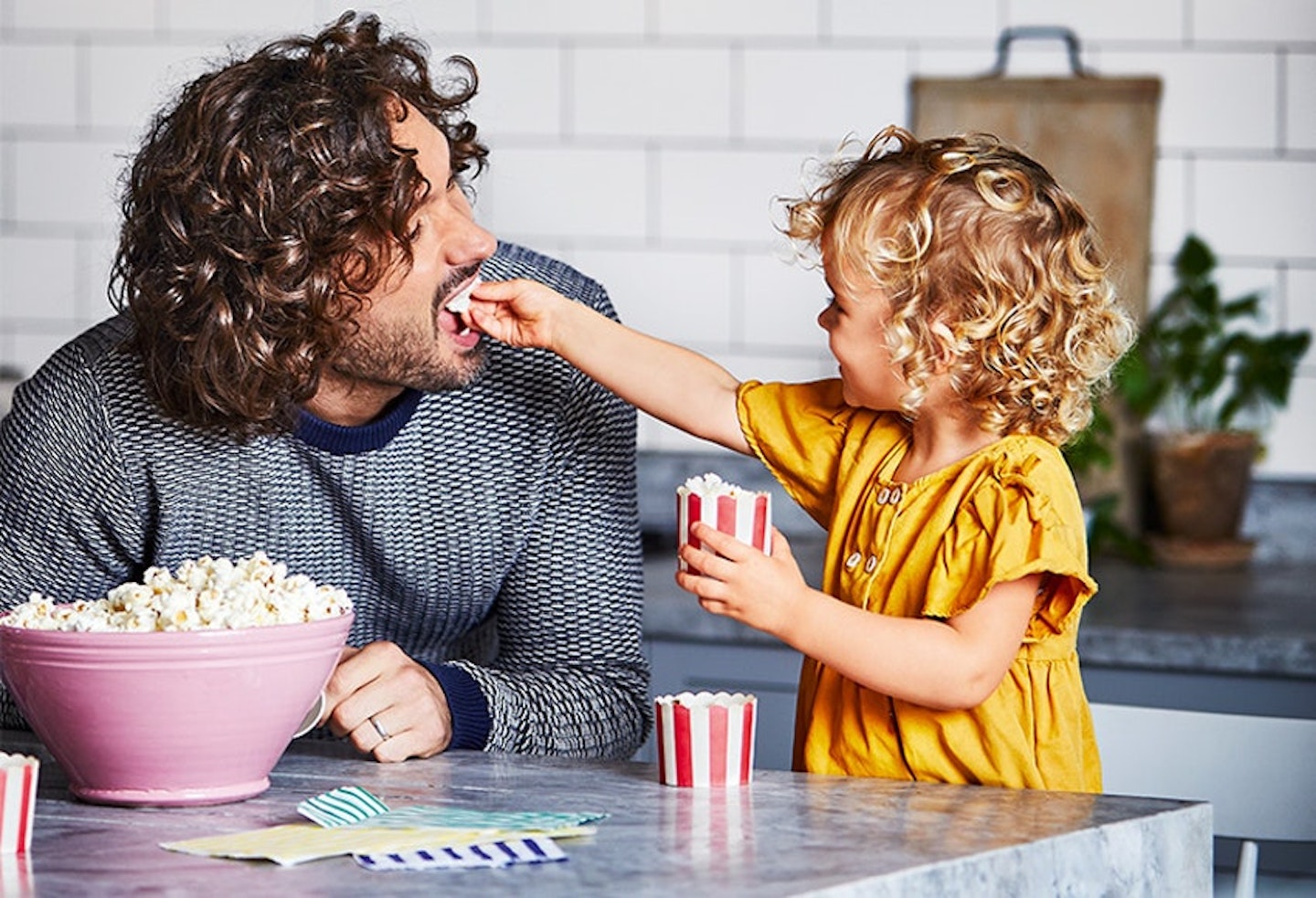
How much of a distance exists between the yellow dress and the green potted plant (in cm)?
112

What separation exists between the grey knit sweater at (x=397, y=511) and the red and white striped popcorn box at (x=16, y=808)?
1.85ft

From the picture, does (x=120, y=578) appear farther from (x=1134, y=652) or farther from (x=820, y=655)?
(x=1134, y=652)

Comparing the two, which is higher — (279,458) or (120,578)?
(279,458)

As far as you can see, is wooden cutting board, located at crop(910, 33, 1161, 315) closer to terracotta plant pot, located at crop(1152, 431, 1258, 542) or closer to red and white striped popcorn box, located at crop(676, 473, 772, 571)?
terracotta plant pot, located at crop(1152, 431, 1258, 542)

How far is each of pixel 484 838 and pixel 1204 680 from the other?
1263mm

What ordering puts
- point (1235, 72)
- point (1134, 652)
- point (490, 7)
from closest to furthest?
1. point (1134, 652)
2. point (1235, 72)
3. point (490, 7)

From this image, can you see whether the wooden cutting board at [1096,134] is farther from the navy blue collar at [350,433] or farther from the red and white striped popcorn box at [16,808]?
the red and white striped popcorn box at [16,808]

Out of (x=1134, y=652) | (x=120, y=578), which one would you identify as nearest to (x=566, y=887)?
(x=120, y=578)

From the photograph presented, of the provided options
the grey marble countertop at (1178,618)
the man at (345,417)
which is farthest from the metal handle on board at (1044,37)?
the man at (345,417)

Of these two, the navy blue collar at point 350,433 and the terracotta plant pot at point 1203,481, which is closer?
the navy blue collar at point 350,433

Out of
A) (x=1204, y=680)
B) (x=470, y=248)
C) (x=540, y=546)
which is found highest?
(x=470, y=248)

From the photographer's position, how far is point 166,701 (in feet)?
3.94

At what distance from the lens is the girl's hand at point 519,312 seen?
5.51 feet

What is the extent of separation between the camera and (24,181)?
3.06 m
